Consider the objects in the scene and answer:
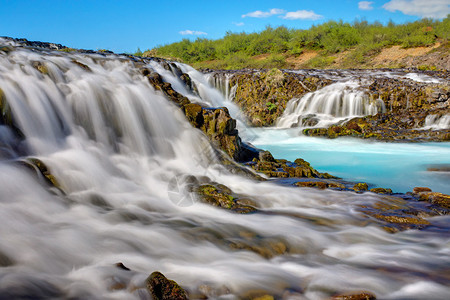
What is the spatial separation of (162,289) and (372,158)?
34.1 ft

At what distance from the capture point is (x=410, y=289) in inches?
131

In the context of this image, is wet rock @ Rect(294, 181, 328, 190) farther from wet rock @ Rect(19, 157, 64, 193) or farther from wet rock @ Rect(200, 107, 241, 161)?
wet rock @ Rect(19, 157, 64, 193)

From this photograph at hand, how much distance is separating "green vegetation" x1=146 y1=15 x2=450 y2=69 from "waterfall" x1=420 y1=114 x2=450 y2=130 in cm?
1916

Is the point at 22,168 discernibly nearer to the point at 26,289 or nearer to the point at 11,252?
the point at 11,252

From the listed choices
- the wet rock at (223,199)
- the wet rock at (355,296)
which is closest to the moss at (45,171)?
the wet rock at (223,199)

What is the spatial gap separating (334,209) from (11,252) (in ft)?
15.0

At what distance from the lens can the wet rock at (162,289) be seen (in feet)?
9.48

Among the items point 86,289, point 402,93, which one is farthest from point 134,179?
point 402,93

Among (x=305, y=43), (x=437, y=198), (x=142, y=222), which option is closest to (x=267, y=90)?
(x=437, y=198)

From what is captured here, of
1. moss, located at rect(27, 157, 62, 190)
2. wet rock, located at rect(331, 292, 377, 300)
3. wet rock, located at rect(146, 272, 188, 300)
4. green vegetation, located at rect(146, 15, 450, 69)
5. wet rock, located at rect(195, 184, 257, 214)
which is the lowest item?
wet rock, located at rect(331, 292, 377, 300)

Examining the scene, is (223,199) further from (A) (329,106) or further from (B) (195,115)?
(A) (329,106)

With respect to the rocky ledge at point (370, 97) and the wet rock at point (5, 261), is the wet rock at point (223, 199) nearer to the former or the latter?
the wet rock at point (5, 261)

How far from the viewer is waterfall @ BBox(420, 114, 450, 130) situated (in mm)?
15281

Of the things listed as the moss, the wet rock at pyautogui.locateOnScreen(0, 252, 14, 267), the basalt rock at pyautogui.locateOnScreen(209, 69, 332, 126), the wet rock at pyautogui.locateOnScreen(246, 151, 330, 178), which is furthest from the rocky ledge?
the wet rock at pyautogui.locateOnScreen(0, 252, 14, 267)
